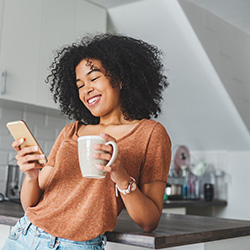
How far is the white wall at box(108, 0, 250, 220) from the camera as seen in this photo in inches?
111

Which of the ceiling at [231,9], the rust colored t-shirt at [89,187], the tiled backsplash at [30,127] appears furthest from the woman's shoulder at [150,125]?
the ceiling at [231,9]

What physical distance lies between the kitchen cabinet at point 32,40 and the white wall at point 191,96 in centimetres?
47

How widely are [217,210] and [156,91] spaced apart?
8.56 feet

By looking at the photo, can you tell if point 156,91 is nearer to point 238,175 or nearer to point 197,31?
point 197,31

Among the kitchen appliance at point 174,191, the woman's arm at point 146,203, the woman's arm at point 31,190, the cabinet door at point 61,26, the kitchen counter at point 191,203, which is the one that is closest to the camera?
the woman's arm at point 146,203

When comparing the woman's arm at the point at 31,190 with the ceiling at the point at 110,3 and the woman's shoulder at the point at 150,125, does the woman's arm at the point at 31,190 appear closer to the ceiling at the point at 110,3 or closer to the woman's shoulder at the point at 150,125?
the woman's shoulder at the point at 150,125

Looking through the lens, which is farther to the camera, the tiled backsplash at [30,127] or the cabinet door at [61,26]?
the tiled backsplash at [30,127]

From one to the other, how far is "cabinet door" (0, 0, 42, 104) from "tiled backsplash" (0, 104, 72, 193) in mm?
300

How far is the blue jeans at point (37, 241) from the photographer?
40.8 inches

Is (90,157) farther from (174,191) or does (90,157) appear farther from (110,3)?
(174,191)

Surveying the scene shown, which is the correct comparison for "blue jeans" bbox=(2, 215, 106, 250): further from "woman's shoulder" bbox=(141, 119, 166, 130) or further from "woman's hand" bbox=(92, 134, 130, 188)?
"woman's shoulder" bbox=(141, 119, 166, 130)

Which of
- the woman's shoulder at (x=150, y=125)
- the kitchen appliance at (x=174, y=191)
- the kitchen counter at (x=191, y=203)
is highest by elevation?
the woman's shoulder at (x=150, y=125)

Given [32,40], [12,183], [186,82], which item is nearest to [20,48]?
[32,40]

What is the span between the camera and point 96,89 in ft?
3.89
